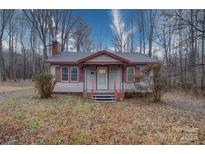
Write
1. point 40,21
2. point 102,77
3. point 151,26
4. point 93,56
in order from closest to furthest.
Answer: point 40,21, point 151,26, point 93,56, point 102,77

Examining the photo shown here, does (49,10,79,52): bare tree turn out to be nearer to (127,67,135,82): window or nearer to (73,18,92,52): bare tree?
(73,18,92,52): bare tree

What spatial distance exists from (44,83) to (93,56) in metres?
2.67

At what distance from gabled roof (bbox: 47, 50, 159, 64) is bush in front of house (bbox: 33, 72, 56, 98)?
1.83m

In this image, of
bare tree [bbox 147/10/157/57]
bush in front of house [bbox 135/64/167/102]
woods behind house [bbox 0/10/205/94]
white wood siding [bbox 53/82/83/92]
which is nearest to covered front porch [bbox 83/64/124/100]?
white wood siding [bbox 53/82/83/92]

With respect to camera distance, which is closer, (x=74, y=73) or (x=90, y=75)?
(x=90, y=75)

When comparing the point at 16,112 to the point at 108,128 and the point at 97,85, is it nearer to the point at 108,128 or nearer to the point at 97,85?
the point at 108,128

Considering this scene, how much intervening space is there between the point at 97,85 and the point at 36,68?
3371mm

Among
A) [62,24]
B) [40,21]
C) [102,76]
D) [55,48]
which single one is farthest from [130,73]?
[40,21]

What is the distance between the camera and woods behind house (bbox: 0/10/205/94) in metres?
7.44

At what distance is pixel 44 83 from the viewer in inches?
396

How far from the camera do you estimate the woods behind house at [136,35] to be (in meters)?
7.44

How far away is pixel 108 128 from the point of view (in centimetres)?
533

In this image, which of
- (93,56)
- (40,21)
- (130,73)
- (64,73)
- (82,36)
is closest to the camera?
(40,21)

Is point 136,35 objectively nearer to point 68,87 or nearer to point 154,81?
point 154,81
